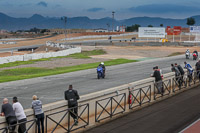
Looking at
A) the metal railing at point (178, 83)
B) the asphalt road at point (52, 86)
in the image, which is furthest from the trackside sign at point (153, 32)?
the metal railing at point (178, 83)

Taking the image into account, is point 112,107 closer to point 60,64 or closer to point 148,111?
point 148,111

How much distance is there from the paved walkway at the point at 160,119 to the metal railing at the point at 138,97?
508 mm

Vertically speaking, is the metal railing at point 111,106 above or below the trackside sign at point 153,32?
below

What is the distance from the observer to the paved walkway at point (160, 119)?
13.9 meters

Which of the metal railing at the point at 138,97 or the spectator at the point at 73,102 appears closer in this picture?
the spectator at the point at 73,102

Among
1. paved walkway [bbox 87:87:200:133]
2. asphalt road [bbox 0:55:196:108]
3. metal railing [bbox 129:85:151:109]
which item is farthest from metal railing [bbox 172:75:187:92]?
asphalt road [bbox 0:55:196:108]

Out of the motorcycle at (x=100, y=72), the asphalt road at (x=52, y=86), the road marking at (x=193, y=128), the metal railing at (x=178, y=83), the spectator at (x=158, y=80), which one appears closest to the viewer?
the road marking at (x=193, y=128)

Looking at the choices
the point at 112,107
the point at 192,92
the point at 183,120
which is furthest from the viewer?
the point at 192,92

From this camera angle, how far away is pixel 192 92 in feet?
76.5

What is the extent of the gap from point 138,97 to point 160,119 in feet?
12.7

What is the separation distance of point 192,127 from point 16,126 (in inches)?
277

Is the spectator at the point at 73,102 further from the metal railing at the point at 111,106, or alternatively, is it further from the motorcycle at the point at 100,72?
the motorcycle at the point at 100,72

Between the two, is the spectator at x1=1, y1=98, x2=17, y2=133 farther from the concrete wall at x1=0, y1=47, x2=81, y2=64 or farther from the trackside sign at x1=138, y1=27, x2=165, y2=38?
the trackside sign at x1=138, y1=27, x2=165, y2=38

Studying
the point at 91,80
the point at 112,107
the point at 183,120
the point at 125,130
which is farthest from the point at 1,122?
the point at 91,80
